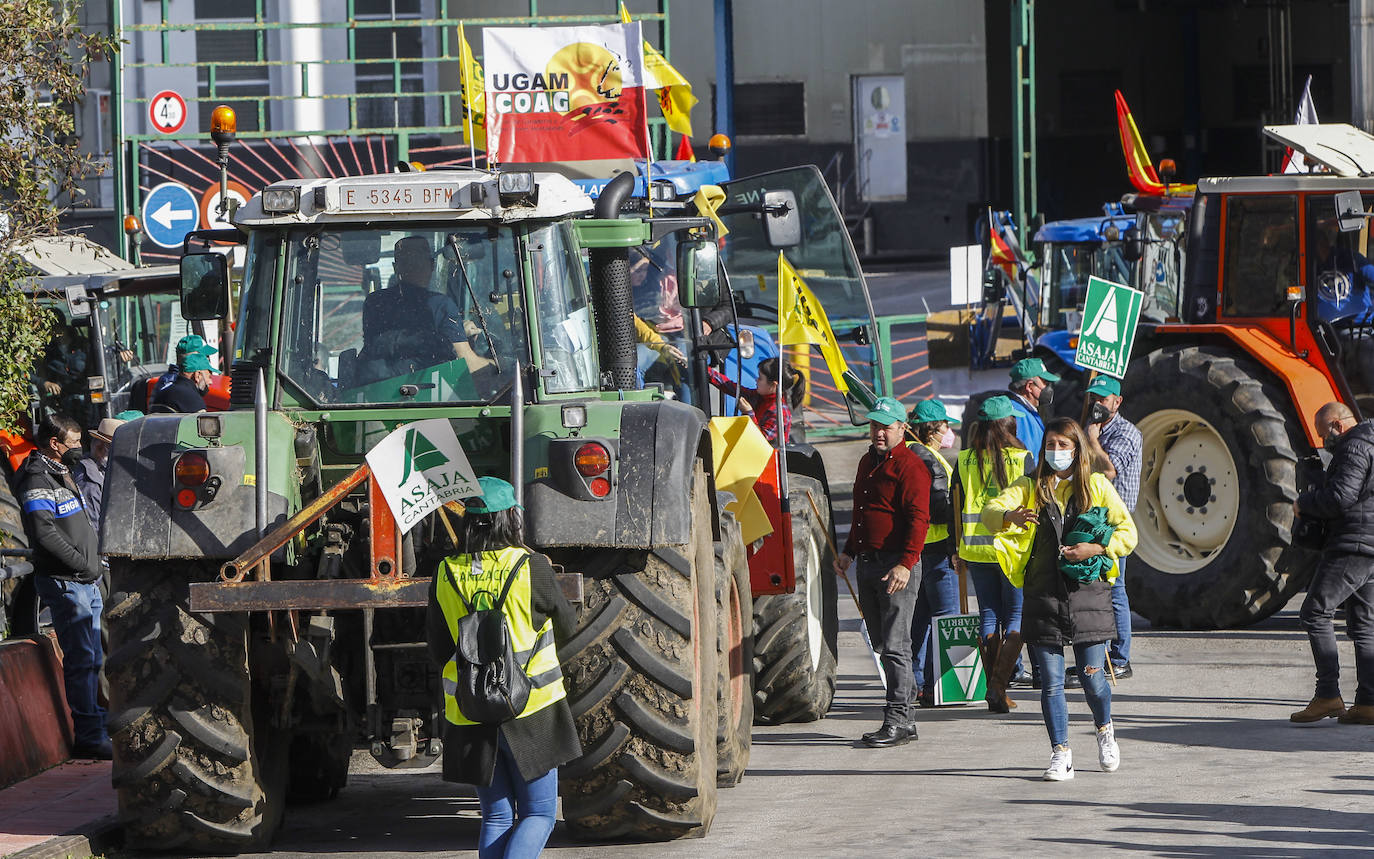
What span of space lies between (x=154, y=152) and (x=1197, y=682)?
15.6 metres

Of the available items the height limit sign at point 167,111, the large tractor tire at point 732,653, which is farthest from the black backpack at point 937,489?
the height limit sign at point 167,111

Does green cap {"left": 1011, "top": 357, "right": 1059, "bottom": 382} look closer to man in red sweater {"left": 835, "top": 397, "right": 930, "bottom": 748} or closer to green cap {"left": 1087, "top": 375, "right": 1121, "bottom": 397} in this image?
green cap {"left": 1087, "top": 375, "right": 1121, "bottom": 397}

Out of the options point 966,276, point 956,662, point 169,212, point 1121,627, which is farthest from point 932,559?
point 966,276

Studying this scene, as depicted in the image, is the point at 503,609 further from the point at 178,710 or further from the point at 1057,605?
the point at 1057,605

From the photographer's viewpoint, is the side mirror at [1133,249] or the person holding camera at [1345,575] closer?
the person holding camera at [1345,575]

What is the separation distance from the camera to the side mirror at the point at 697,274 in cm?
870

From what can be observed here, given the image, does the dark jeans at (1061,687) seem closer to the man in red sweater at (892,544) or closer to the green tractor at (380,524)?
the man in red sweater at (892,544)

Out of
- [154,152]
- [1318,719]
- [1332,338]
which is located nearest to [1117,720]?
[1318,719]

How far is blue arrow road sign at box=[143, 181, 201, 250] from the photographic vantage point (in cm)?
1920

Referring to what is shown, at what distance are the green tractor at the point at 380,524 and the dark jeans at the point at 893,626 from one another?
5.51ft

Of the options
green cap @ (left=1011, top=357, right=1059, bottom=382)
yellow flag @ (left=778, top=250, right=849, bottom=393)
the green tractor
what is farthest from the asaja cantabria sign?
green cap @ (left=1011, top=357, right=1059, bottom=382)

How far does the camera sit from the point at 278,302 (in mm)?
7816

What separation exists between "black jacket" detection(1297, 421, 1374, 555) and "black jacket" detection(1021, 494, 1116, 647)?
1.77m

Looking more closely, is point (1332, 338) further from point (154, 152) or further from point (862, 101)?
point (862, 101)
